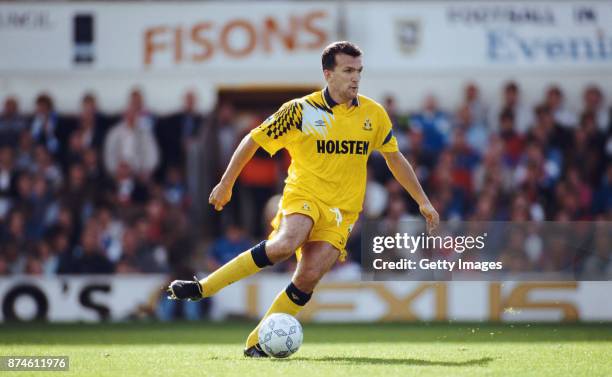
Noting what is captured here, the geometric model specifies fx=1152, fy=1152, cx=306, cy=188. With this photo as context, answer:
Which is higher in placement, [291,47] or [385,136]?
[291,47]

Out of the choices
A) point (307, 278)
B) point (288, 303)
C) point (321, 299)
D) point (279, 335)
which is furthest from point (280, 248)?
point (321, 299)

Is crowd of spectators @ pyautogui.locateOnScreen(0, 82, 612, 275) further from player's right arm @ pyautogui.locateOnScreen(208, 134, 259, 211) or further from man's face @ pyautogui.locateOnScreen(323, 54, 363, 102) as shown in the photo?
man's face @ pyautogui.locateOnScreen(323, 54, 363, 102)


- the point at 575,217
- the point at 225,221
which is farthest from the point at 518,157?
the point at 225,221

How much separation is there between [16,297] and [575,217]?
25.5ft

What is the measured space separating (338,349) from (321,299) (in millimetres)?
5611

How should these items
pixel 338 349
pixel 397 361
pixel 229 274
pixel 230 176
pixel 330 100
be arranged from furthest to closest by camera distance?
1. pixel 338 349
2. pixel 330 100
3. pixel 230 176
4. pixel 229 274
5. pixel 397 361

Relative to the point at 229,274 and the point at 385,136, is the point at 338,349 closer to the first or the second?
the point at 229,274

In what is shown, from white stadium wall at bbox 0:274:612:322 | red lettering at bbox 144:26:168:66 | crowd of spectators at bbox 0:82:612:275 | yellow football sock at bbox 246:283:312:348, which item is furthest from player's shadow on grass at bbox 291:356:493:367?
red lettering at bbox 144:26:168:66

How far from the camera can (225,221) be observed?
17547 mm

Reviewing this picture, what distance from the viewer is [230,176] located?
8648 millimetres

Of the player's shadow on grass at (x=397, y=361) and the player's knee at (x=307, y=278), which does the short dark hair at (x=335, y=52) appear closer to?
the player's knee at (x=307, y=278)

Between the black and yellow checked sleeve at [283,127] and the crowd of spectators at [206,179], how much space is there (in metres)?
7.07

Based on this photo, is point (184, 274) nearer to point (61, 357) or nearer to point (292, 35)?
Answer: point (292, 35)

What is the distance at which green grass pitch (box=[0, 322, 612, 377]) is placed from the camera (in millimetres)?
7586
